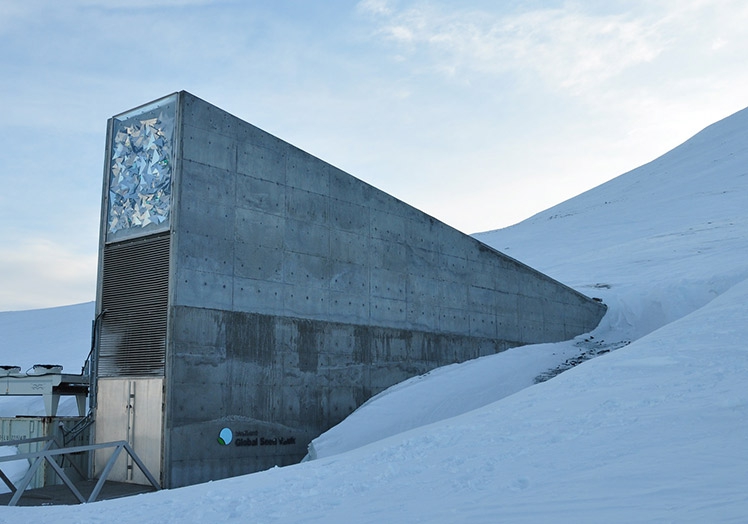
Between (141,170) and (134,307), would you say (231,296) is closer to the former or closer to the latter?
(134,307)

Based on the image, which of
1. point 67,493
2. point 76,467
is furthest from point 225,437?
point 76,467

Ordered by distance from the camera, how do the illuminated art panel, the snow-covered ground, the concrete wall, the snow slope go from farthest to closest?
the snow slope
the illuminated art panel
the concrete wall
the snow-covered ground

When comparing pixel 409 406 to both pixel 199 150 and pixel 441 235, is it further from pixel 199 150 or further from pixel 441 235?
pixel 199 150

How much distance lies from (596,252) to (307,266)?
3445 centimetres

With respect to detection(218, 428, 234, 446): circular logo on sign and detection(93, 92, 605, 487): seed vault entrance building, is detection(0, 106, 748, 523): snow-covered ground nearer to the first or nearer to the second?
detection(93, 92, 605, 487): seed vault entrance building

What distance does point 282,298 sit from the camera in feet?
54.9

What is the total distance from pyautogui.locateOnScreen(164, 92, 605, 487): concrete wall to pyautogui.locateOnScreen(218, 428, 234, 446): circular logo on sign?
108 millimetres

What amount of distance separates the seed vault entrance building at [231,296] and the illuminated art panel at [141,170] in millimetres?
39

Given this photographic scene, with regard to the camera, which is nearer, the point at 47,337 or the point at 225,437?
the point at 225,437

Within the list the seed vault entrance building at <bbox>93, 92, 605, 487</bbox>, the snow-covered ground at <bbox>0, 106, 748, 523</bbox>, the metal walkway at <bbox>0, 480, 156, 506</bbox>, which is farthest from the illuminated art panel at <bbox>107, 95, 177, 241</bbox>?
the snow-covered ground at <bbox>0, 106, 748, 523</bbox>

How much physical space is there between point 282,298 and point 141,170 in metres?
4.32

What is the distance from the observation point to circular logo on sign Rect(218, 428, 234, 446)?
1501 cm

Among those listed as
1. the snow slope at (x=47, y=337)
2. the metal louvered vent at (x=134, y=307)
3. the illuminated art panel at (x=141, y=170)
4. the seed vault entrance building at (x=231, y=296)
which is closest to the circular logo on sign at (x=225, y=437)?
the seed vault entrance building at (x=231, y=296)

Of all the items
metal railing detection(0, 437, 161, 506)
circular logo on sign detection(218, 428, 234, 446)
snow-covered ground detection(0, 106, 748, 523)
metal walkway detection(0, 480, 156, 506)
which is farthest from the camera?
circular logo on sign detection(218, 428, 234, 446)
